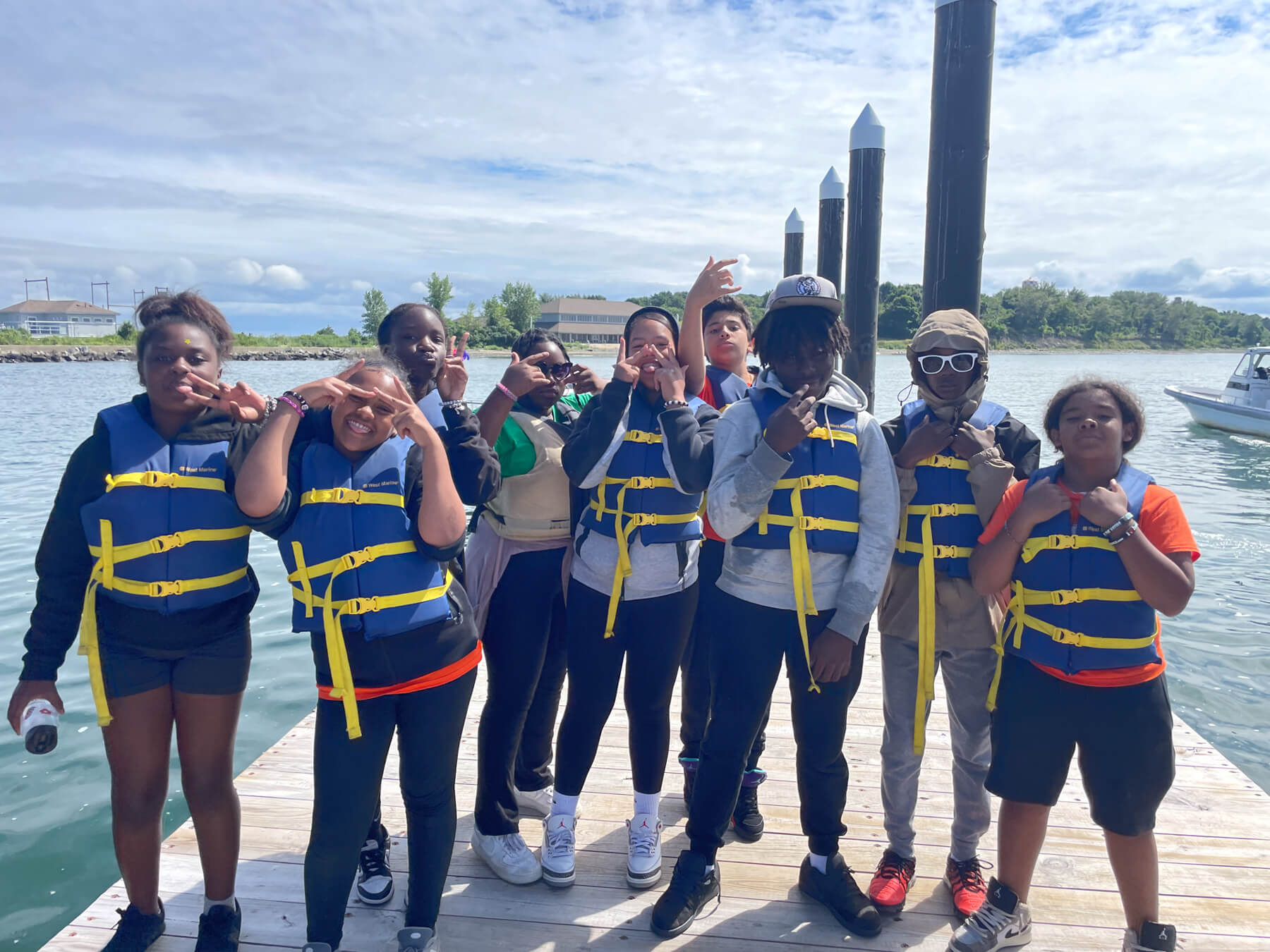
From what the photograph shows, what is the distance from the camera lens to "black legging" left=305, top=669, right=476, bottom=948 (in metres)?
2.13

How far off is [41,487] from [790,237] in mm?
12599

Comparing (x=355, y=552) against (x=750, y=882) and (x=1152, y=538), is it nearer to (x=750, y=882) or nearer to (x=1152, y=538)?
(x=750, y=882)

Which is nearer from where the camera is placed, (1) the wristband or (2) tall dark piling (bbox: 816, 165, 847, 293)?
(1) the wristband

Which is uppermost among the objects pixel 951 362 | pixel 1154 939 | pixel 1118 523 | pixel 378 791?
pixel 951 362

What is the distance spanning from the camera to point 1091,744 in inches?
88.6

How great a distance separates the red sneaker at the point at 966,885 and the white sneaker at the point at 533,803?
1533mm

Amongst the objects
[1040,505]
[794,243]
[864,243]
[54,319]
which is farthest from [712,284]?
[54,319]

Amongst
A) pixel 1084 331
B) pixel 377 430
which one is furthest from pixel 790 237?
pixel 1084 331

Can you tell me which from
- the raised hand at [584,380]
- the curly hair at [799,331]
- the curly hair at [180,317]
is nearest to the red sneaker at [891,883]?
the curly hair at [799,331]

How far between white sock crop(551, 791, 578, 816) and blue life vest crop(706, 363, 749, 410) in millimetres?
1600

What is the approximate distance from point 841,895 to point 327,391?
2221 mm

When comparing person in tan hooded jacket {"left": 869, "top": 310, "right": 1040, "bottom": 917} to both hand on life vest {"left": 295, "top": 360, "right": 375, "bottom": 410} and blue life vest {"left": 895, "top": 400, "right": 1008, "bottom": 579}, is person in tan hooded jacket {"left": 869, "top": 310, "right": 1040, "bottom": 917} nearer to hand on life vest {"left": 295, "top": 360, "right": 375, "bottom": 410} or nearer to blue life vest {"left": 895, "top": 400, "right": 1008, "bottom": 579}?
blue life vest {"left": 895, "top": 400, "right": 1008, "bottom": 579}

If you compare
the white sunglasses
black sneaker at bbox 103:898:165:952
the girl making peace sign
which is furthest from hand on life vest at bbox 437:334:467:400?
black sneaker at bbox 103:898:165:952

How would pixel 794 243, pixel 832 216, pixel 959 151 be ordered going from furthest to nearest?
pixel 794 243, pixel 832 216, pixel 959 151
